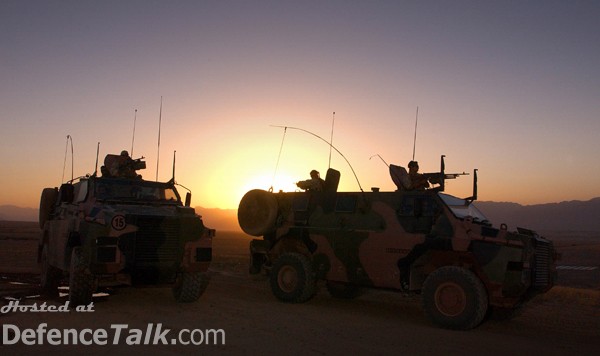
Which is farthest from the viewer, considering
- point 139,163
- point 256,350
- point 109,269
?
point 139,163

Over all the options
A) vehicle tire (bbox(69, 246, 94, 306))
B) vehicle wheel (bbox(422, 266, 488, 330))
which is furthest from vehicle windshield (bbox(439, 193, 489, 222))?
vehicle tire (bbox(69, 246, 94, 306))

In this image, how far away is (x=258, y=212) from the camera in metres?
11.0

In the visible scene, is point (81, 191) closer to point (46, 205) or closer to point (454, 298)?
point (46, 205)

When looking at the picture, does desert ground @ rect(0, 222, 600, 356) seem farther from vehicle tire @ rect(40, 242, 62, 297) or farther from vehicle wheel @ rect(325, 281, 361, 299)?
vehicle tire @ rect(40, 242, 62, 297)

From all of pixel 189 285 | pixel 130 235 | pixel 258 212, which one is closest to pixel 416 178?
pixel 258 212

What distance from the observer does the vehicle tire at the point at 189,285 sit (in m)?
9.16

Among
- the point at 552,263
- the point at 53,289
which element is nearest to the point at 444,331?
the point at 552,263

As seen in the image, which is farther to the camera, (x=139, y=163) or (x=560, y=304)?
(x=139, y=163)

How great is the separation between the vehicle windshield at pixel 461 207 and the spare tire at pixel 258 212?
3643 mm

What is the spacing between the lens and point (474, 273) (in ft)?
27.1

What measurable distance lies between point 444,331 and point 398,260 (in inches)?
58.6

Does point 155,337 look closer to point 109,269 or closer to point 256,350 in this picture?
point 256,350

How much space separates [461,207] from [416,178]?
117 centimetres

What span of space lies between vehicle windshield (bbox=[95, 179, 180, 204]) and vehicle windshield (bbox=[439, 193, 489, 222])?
528 centimetres
